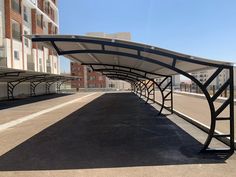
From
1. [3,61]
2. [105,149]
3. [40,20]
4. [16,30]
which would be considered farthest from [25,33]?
[105,149]

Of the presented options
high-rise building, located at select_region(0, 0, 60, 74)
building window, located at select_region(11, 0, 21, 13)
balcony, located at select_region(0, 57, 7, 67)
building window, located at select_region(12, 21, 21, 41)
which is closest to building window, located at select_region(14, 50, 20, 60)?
high-rise building, located at select_region(0, 0, 60, 74)

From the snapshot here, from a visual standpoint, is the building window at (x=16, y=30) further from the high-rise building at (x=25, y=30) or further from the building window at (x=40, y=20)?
the building window at (x=40, y=20)

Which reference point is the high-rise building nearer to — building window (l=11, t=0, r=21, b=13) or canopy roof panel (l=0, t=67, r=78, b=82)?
building window (l=11, t=0, r=21, b=13)

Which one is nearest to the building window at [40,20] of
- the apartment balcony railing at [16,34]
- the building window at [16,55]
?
the apartment balcony railing at [16,34]

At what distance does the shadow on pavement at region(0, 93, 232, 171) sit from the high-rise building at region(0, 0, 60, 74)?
17.6 metres

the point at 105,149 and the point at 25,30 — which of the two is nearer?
the point at 105,149

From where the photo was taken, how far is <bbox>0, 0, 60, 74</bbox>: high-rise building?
88.4ft

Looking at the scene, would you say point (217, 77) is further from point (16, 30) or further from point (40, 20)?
point (16, 30)

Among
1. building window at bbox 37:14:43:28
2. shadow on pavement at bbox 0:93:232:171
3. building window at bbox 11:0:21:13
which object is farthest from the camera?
building window at bbox 37:14:43:28

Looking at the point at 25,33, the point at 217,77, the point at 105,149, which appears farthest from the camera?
the point at 217,77

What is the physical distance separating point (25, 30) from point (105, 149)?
29.6 m

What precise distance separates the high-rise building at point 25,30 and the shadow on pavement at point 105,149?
57.9ft

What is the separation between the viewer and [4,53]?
26297mm

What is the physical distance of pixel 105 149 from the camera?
7.00m
